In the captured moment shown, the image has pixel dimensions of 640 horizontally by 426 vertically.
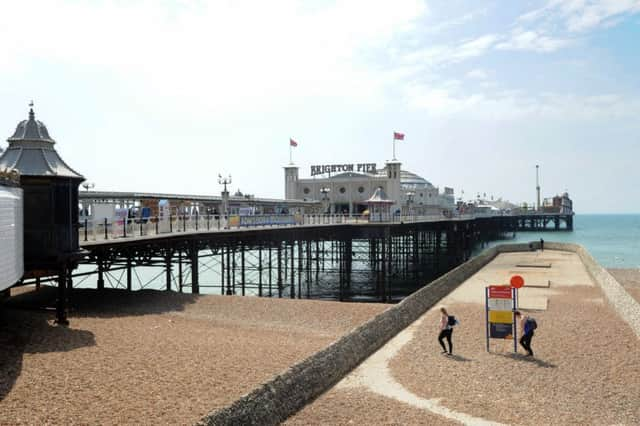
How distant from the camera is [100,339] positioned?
13.1 meters

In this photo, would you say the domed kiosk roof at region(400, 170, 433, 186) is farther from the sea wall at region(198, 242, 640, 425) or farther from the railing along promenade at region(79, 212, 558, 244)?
the sea wall at region(198, 242, 640, 425)

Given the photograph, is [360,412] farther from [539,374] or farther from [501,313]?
[501,313]

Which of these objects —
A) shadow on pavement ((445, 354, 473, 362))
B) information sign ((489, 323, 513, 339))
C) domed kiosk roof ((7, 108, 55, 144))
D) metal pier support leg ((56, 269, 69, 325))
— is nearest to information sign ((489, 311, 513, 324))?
information sign ((489, 323, 513, 339))

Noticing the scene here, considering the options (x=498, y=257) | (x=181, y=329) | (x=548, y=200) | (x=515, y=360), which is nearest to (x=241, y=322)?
(x=181, y=329)

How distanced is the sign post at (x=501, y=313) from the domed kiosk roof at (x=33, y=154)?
12.1 m

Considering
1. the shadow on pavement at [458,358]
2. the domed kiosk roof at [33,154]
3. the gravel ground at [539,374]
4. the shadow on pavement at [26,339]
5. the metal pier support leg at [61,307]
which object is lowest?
the gravel ground at [539,374]

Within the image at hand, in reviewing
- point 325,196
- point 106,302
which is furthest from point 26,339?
point 325,196

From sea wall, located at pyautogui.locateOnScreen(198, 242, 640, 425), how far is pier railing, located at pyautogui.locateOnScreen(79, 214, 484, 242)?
31.1 feet

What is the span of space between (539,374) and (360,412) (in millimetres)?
5246

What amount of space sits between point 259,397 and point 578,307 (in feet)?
58.3

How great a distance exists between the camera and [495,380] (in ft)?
43.9

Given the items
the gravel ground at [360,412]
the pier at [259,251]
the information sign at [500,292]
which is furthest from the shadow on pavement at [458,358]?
the pier at [259,251]

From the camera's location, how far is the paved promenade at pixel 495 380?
36.8ft

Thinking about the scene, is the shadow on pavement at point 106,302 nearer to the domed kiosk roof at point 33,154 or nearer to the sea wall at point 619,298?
the domed kiosk roof at point 33,154
